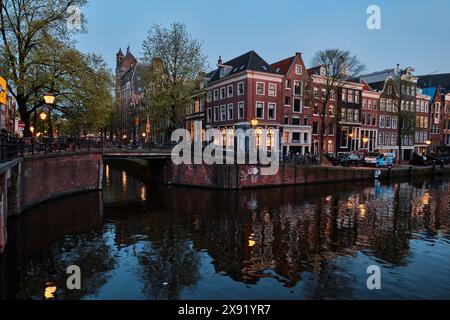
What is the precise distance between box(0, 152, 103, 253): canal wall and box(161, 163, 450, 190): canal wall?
813 cm

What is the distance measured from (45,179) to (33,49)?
433 inches

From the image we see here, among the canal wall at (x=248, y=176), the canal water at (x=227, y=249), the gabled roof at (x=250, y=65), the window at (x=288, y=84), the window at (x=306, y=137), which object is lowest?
the canal water at (x=227, y=249)

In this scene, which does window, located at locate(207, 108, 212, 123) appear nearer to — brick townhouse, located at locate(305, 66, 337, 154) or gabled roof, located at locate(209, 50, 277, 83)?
gabled roof, located at locate(209, 50, 277, 83)

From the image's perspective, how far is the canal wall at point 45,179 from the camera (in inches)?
698

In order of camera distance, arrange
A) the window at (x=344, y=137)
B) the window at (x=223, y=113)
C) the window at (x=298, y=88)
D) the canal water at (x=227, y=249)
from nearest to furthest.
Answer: the canal water at (x=227, y=249) → the window at (x=298, y=88) → the window at (x=223, y=113) → the window at (x=344, y=137)

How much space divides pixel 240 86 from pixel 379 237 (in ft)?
105

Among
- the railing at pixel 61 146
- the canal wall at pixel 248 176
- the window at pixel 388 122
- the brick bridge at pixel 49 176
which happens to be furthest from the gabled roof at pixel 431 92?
the brick bridge at pixel 49 176

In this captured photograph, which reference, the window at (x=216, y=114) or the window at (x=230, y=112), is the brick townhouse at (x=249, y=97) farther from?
the window at (x=216, y=114)

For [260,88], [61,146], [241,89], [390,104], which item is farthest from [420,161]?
[61,146]

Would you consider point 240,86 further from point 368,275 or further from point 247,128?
point 368,275

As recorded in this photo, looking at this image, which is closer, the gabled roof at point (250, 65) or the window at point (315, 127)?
the gabled roof at point (250, 65)

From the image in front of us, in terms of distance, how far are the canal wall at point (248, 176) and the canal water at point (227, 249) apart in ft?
14.9

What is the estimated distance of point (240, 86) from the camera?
45062 mm

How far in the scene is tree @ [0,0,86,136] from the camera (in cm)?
2402
